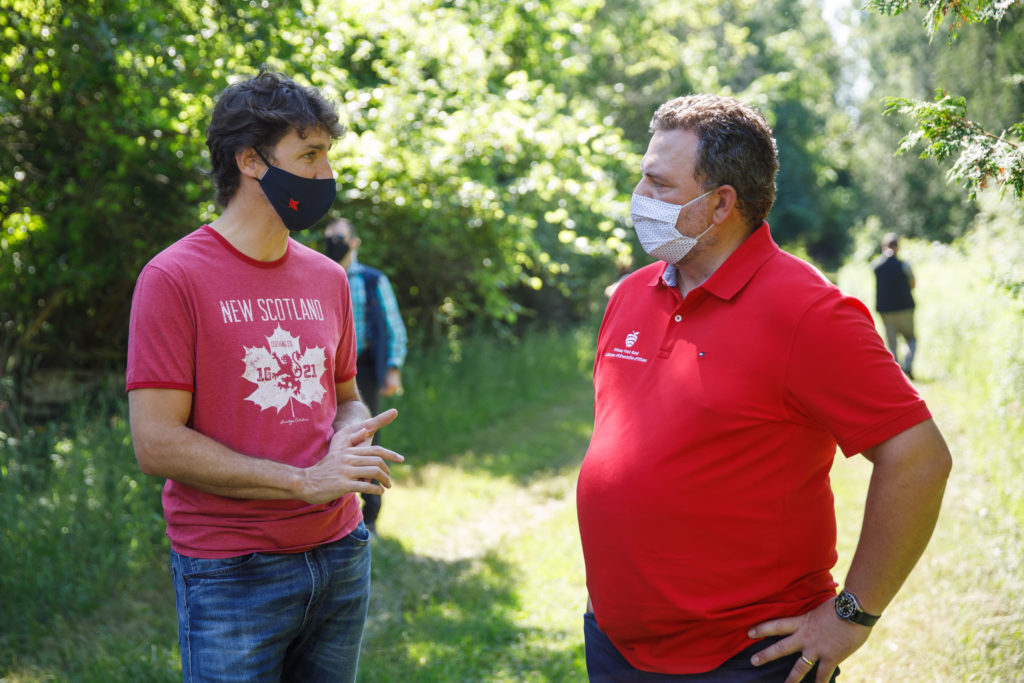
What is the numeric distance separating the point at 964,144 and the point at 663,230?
39.7 inches

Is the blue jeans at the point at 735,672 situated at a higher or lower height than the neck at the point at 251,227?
lower

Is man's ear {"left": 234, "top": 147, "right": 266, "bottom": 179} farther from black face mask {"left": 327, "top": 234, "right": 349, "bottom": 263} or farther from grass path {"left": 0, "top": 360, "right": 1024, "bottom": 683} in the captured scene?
black face mask {"left": 327, "top": 234, "right": 349, "bottom": 263}

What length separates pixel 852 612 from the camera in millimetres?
1929

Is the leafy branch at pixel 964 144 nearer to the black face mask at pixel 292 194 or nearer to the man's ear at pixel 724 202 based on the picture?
the man's ear at pixel 724 202

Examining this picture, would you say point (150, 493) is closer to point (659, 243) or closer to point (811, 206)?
point (659, 243)

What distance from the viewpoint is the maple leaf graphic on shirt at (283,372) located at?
2.24 meters

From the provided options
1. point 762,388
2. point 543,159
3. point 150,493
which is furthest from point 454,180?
point 762,388

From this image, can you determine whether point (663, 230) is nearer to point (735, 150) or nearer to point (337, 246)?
point (735, 150)

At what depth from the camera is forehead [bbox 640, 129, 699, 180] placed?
2.23 metres

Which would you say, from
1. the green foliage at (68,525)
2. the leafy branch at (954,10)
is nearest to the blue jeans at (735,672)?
the leafy branch at (954,10)

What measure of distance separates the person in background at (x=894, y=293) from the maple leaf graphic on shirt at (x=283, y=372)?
11024 mm

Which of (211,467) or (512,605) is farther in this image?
(512,605)

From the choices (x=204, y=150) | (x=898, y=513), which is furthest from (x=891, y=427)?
(x=204, y=150)

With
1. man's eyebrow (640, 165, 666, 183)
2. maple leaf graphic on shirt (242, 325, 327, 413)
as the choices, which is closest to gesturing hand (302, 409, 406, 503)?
maple leaf graphic on shirt (242, 325, 327, 413)
